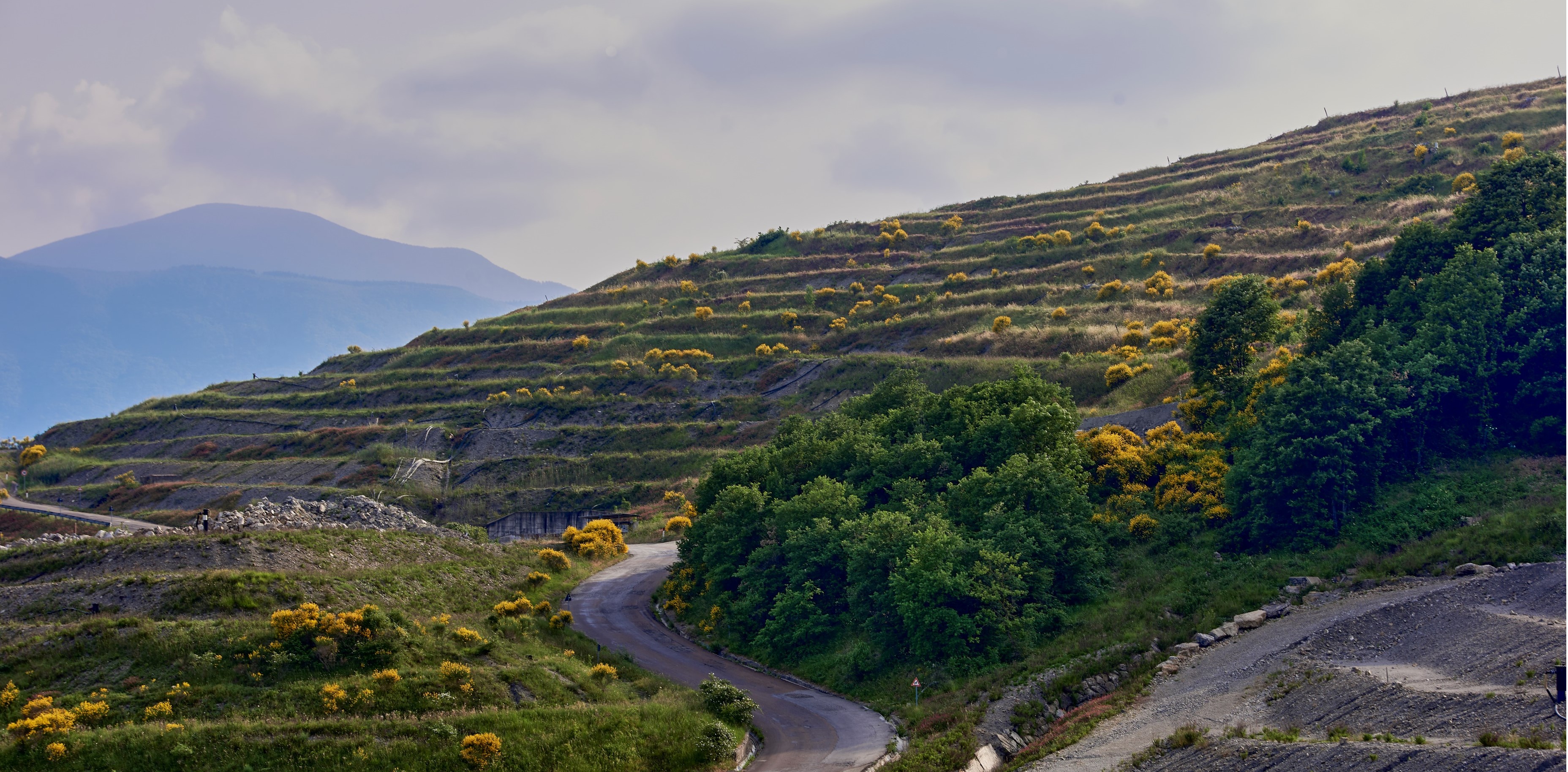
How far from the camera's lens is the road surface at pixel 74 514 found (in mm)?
56650

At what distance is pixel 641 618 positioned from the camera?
42500 millimetres

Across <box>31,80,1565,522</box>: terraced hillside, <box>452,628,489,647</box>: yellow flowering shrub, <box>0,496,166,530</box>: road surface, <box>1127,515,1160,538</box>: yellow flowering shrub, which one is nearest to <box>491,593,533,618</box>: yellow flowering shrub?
<box>452,628,489,647</box>: yellow flowering shrub

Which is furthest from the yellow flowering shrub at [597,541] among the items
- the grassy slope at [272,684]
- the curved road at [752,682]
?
the grassy slope at [272,684]

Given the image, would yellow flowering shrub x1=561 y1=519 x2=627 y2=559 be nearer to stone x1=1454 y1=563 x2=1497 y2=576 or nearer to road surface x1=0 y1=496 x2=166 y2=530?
road surface x1=0 y1=496 x2=166 y2=530

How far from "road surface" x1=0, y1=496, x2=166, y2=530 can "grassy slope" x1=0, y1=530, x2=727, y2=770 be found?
1000 inches

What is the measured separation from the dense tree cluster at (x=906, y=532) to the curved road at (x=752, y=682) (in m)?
2.09

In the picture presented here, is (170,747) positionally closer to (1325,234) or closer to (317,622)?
(317,622)

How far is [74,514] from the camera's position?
2532 inches

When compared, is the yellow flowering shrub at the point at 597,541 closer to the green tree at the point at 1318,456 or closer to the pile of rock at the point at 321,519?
the pile of rock at the point at 321,519

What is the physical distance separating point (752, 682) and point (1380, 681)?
19.8 meters

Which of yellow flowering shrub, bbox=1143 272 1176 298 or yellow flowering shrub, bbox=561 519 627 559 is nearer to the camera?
yellow flowering shrub, bbox=561 519 627 559

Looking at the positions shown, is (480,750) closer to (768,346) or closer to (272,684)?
(272,684)

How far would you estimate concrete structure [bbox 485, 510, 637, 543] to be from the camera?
6606 centimetres

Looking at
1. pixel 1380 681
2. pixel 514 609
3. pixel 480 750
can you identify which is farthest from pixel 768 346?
pixel 1380 681
